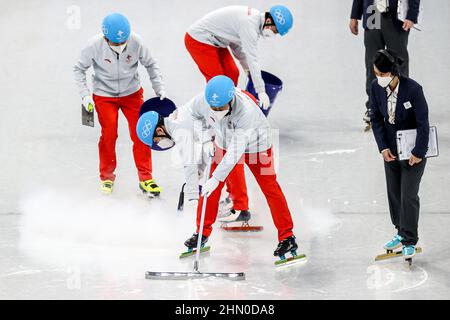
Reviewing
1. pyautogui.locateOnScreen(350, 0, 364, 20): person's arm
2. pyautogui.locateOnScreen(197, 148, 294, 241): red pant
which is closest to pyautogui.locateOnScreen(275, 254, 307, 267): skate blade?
pyautogui.locateOnScreen(197, 148, 294, 241): red pant

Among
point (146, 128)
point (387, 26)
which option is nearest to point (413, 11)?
point (387, 26)

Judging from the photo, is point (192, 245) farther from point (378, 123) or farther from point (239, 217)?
point (378, 123)

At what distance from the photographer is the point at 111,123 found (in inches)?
396

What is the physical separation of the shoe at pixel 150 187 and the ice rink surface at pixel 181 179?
116 mm

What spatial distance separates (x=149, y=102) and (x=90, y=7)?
4397mm

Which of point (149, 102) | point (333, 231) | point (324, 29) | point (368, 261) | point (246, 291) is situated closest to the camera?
point (246, 291)

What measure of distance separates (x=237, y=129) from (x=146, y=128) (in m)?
0.68

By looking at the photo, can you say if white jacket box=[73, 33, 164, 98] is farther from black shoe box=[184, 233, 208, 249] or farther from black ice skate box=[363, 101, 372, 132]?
black ice skate box=[363, 101, 372, 132]

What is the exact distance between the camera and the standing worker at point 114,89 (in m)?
9.91

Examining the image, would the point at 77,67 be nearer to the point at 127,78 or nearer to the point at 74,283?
the point at 127,78

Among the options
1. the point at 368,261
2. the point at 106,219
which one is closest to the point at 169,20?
the point at 106,219

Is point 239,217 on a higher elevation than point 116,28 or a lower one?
lower

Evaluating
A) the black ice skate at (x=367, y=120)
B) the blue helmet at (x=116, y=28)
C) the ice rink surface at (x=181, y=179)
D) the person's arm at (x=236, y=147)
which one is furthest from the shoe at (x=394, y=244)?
the blue helmet at (x=116, y=28)

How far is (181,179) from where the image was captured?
10406mm
